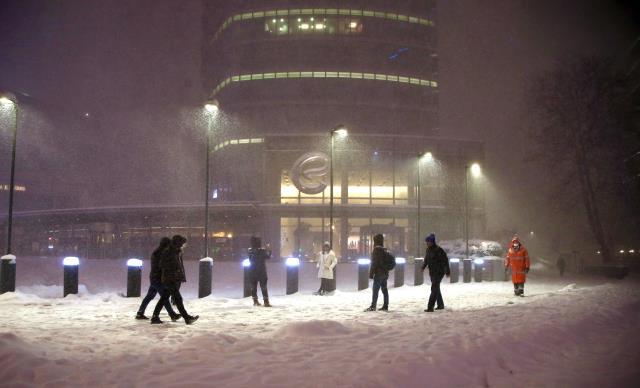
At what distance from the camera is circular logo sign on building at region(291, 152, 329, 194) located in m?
50.6

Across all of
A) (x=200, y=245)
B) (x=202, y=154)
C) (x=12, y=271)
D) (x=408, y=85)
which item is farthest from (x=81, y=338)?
(x=202, y=154)

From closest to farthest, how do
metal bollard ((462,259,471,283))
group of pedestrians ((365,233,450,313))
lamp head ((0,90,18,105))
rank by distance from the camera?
group of pedestrians ((365,233,450,313)), lamp head ((0,90,18,105)), metal bollard ((462,259,471,283))

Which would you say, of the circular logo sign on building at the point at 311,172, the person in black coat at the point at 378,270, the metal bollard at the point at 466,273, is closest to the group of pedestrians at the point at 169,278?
the person in black coat at the point at 378,270

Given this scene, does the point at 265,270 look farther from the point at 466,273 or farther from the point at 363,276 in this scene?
the point at 466,273

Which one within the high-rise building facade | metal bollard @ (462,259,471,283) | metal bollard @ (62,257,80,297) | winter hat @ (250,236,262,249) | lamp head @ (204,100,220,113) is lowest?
metal bollard @ (462,259,471,283)

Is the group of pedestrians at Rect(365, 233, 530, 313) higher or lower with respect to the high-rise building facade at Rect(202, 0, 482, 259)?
lower

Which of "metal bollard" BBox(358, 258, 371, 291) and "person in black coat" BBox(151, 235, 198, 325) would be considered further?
"metal bollard" BBox(358, 258, 371, 291)

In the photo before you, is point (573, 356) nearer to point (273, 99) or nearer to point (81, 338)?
point (81, 338)

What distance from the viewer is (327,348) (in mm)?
7848

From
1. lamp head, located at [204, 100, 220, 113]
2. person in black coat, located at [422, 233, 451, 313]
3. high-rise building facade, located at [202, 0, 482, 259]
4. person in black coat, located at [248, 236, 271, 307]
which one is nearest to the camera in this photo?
person in black coat, located at [422, 233, 451, 313]

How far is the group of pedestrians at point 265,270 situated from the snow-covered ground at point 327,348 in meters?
0.43

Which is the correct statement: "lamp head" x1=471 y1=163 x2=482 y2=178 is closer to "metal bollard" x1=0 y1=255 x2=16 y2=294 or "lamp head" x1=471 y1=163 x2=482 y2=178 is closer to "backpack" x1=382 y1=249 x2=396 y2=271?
"backpack" x1=382 y1=249 x2=396 y2=271

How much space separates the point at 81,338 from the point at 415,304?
349 inches

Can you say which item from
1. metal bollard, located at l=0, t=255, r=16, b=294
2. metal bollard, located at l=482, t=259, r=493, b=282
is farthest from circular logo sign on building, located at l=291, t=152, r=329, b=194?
metal bollard, located at l=0, t=255, r=16, b=294
